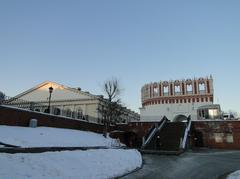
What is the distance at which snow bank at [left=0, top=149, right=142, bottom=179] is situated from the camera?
407 inches

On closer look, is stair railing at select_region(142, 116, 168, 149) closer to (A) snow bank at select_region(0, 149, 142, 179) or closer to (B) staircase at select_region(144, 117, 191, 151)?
(B) staircase at select_region(144, 117, 191, 151)

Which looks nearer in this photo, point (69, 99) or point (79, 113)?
point (79, 113)

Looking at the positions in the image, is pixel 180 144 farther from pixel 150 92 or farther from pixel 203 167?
pixel 150 92

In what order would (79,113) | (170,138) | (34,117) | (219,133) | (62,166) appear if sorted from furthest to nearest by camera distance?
(79,113) → (219,133) → (170,138) → (34,117) → (62,166)

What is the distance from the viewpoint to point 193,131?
134 feet

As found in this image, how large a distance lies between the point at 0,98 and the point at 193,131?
2653 centimetres

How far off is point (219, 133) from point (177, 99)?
18.9 metres

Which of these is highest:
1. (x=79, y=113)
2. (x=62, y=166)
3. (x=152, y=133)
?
(x=79, y=113)

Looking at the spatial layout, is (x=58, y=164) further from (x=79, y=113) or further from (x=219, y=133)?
(x=79, y=113)

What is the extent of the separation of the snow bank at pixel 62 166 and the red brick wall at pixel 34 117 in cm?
950

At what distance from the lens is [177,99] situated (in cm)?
5788

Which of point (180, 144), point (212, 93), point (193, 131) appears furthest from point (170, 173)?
point (212, 93)

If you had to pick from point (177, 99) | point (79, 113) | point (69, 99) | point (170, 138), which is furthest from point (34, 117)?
point (177, 99)

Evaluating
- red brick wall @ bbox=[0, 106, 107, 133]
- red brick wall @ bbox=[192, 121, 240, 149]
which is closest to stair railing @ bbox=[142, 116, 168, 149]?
red brick wall @ bbox=[192, 121, 240, 149]
